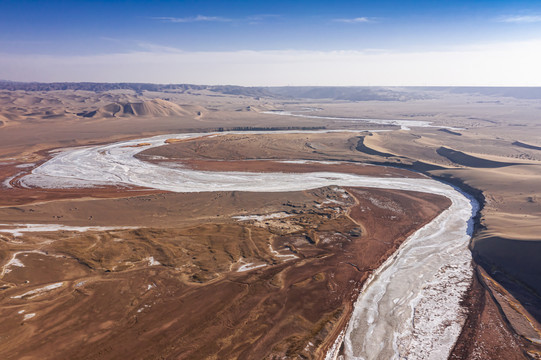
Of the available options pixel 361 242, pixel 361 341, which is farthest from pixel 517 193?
pixel 361 341

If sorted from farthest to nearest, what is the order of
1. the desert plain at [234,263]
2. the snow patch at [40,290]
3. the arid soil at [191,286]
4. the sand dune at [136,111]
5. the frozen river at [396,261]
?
the sand dune at [136,111] < the snow patch at [40,290] < the frozen river at [396,261] < the desert plain at [234,263] < the arid soil at [191,286]

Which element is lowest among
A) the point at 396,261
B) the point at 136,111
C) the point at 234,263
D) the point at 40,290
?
the point at 396,261

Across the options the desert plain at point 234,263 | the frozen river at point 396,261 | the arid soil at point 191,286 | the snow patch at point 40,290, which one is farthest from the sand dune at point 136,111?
the snow patch at point 40,290

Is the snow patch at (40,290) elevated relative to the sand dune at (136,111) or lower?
lower

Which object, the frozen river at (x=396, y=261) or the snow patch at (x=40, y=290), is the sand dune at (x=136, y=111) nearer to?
the frozen river at (x=396, y=261)

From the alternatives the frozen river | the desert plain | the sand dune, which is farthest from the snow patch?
the sand dune

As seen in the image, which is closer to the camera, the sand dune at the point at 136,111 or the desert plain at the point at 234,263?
the desert plain at the point at 234,263

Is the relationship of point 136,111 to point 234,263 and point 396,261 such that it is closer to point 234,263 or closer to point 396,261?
point 234,263

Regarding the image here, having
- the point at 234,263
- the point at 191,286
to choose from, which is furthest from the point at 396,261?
the point at 191,286

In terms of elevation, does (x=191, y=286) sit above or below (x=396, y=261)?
above
